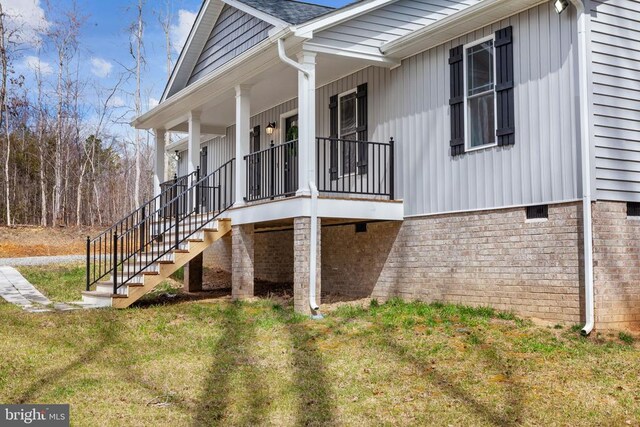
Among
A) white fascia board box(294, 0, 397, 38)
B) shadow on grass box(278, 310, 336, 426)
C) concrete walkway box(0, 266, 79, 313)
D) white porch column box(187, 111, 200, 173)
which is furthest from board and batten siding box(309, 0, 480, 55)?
concrete walkway box(0, 266, 79, 313)

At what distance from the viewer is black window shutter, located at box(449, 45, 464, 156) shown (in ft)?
31.3

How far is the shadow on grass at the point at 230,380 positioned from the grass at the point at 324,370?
0.02 metres

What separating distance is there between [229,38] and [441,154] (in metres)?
6.14

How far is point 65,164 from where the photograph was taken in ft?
119

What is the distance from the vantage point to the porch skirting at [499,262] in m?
7.89

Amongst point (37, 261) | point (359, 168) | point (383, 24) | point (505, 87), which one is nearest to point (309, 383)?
point (505, 87)

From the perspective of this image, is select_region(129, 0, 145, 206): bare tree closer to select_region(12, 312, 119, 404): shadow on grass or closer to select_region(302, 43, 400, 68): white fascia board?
select_region(302, 43, 400, 68): white fascia board

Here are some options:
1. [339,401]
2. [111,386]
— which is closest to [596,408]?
[339,401]

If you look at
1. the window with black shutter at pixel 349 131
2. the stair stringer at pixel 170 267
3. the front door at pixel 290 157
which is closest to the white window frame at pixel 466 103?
the window with black shutter at pixel 349 131

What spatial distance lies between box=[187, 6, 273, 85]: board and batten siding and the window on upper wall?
13.6 feet

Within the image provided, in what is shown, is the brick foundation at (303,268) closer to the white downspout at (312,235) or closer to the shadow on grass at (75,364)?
the white downspout at (312,235)

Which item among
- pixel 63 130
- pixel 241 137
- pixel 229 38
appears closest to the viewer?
pixel 241 137

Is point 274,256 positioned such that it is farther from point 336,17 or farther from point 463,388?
point 463,388

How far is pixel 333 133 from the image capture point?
12.2 metres
